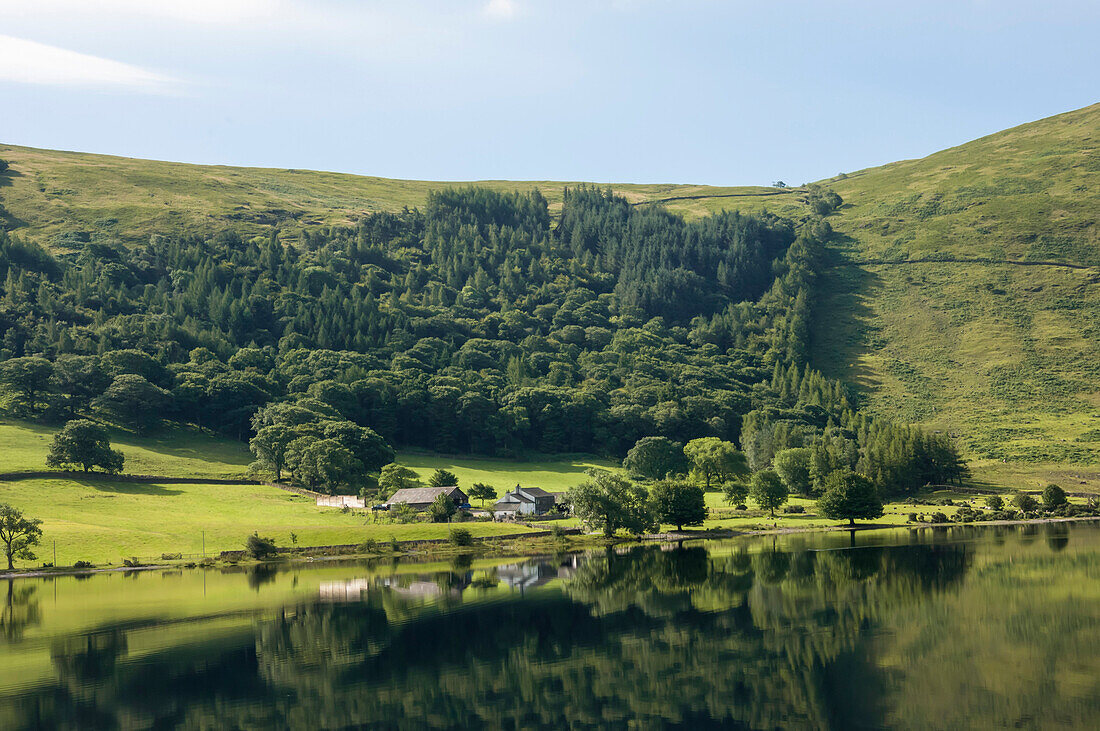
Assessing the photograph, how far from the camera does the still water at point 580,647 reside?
39312 mm

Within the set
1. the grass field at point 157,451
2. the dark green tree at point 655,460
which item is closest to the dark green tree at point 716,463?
the dark green tree at point 655,460

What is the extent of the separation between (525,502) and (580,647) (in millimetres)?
77544

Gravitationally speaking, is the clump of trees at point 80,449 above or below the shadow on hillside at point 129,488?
above

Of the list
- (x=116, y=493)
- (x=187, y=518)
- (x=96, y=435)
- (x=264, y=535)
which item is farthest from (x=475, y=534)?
(x=96, y=435)

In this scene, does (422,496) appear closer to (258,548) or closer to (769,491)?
(258,548)

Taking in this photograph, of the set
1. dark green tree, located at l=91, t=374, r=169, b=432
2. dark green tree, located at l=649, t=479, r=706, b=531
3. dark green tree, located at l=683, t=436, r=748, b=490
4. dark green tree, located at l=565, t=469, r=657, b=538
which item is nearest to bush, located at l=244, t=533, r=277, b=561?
dark green tree, located at l=565, t=469, r=657, b=538

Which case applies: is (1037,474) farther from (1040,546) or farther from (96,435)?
(96,435)

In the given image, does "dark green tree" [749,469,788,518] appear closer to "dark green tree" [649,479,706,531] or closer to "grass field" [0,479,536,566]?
"dark green tree" [649,479,706,531]

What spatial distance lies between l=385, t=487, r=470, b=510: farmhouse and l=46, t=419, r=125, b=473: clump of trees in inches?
1494

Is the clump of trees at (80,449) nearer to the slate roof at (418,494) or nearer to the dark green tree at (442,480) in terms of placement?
the slate roof at (418,494)

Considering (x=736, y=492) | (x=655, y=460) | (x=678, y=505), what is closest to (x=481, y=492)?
(x=678, y=505)

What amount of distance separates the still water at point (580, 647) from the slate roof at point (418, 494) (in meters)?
38.4

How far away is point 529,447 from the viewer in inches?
7554

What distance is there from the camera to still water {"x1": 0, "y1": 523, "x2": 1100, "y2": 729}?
3931 centimetres
